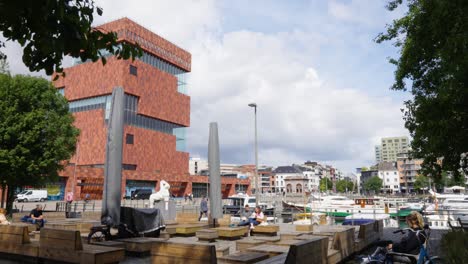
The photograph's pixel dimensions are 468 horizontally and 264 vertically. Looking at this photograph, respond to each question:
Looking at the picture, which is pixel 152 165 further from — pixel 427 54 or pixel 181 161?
pixel 427 54

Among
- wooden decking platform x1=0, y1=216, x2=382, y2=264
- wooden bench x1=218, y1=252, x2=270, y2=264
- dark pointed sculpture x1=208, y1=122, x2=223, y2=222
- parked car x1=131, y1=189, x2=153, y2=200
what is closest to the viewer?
wooden decking platform x1=0, y1=216, x2=382, y2=264

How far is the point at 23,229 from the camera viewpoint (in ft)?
26.9

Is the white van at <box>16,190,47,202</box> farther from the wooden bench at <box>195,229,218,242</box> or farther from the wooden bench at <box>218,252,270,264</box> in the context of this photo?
the wooden bench at <box>218,252,270,264</box>

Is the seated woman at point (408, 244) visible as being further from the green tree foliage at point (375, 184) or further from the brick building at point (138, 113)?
the green tree foliage at point (375, 184)

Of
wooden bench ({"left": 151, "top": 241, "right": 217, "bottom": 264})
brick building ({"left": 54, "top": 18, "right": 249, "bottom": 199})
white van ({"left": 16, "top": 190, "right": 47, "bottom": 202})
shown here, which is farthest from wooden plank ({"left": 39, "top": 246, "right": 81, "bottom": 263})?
brick building ({"left": 54, "top": 18, "right": 249, "bottom": 199})

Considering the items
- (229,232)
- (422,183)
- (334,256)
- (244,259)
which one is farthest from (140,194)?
(422,183)

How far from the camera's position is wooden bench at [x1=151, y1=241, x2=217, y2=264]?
5469 millimetres

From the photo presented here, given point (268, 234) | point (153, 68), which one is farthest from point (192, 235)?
point (153, 68)

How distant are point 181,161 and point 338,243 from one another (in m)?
71.3

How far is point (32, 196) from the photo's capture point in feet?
168

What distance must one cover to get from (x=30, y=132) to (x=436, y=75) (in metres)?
22.2

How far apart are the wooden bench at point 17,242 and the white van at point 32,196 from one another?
1871 inches

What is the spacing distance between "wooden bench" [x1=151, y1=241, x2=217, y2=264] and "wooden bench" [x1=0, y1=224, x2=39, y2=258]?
346 centimetres

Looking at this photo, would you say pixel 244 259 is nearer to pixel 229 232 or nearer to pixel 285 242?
pixel 285 242
